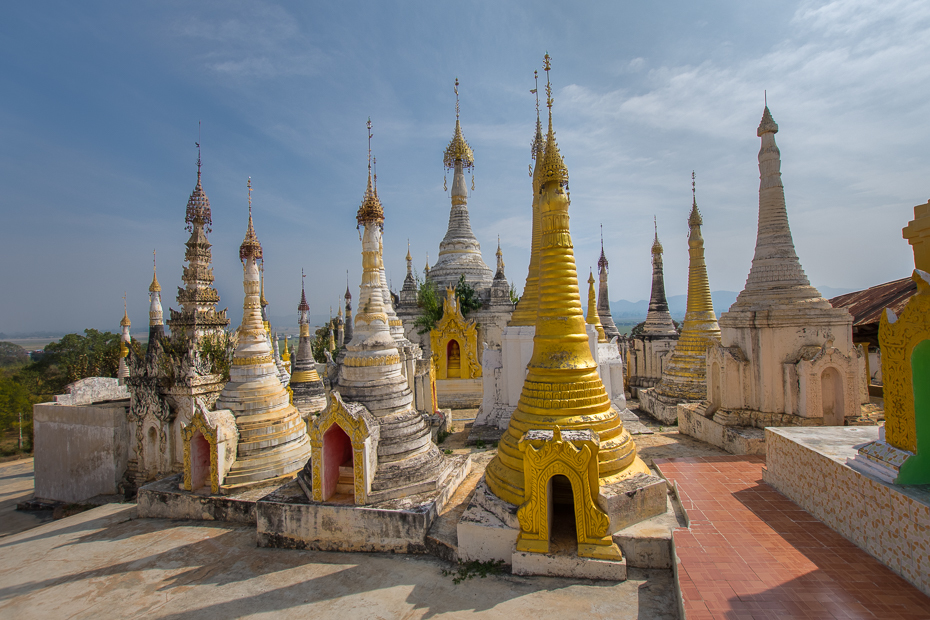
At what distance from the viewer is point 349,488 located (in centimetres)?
944

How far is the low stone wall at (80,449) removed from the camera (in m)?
15.1

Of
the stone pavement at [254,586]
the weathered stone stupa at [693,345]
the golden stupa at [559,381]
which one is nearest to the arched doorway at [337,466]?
the stone pavement at [254,586]

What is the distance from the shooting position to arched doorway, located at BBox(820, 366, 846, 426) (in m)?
11.6

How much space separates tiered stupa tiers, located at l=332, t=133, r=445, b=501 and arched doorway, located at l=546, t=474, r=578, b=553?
8.08 feet

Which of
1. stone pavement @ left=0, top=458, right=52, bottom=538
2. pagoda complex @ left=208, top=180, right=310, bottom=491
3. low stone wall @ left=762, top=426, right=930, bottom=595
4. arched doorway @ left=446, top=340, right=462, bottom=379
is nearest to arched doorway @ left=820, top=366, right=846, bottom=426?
low stone wall @ left=762, top=426, right=930, bottom=595

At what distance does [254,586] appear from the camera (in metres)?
7.50

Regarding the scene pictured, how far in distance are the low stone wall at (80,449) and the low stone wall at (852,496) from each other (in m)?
18.1

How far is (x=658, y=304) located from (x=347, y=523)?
21.2 meters

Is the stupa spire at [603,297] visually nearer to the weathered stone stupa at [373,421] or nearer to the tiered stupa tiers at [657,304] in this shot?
the tiered stupa tiers at [657,304]

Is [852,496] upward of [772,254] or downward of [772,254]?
downward

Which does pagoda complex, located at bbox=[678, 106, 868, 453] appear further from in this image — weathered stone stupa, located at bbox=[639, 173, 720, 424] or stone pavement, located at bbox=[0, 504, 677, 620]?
stone pavement, located at bbox=[0, 504, 677, 620]

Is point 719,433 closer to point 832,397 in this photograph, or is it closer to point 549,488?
point 832,397

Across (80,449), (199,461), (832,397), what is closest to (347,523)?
(199,461)

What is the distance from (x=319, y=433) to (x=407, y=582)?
3190 mm
